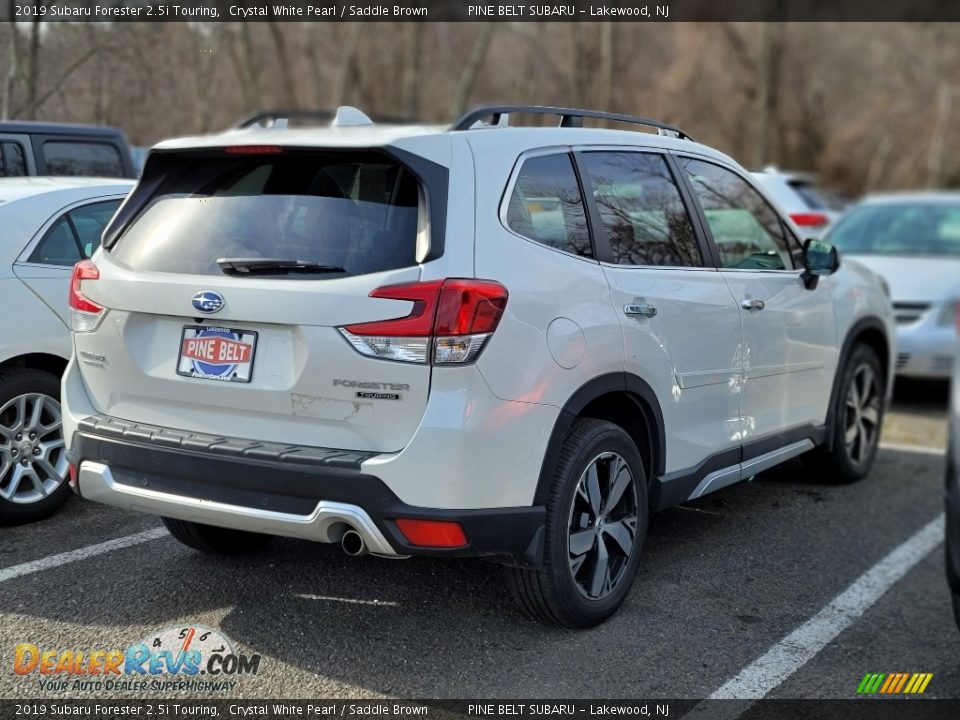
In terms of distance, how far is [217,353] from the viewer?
3609 mm

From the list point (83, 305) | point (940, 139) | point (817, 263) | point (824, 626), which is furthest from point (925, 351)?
point (940, 139)

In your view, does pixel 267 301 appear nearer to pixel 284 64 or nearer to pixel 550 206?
pixel 550 206

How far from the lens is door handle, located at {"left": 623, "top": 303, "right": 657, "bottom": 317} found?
A: 13.2 ft

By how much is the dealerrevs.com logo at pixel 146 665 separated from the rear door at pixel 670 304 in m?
1.80

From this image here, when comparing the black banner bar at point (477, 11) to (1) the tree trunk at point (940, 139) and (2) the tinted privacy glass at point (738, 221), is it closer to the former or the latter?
(1) the tree trunk at point (940, 139)

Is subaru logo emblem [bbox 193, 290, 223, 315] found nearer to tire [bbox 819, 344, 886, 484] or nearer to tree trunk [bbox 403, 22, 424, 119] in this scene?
tire [bbox 819, 344, 886, 484]

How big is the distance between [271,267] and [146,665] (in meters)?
1.44

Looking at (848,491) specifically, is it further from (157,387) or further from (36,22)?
(36,22)

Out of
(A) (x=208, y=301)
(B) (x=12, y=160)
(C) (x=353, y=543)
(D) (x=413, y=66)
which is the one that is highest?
(D) (x=413, y=66)

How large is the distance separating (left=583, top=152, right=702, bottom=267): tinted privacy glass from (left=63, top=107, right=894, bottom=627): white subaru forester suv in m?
0.01

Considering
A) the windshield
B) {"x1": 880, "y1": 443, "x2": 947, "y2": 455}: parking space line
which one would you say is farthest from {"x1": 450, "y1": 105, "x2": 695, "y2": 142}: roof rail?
the windshield

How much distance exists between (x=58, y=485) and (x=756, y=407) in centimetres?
335

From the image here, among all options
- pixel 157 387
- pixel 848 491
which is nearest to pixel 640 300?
pixel 157 387

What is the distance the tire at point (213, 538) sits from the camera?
14.8ft
